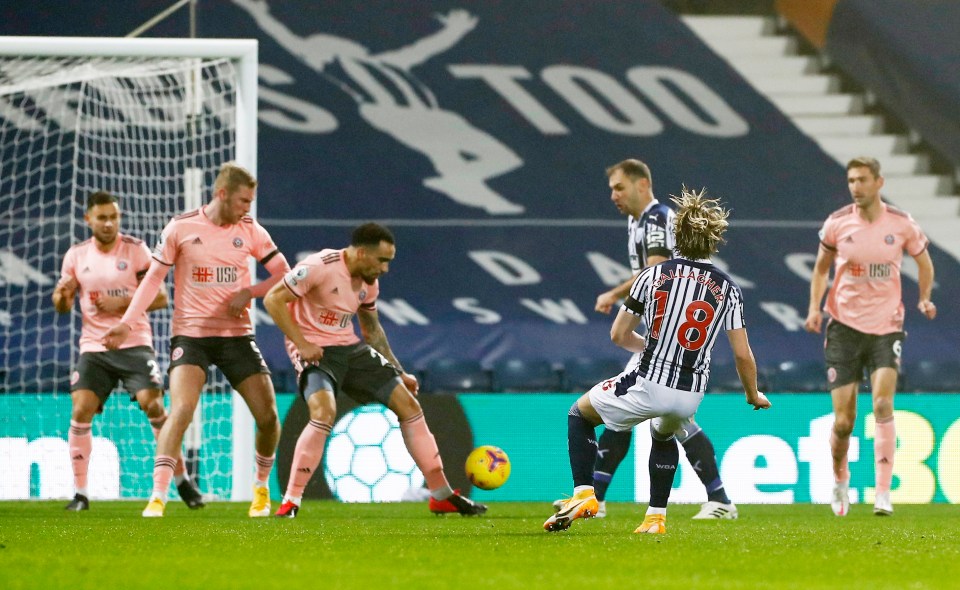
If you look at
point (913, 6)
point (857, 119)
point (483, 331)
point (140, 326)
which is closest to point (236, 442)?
point (140, 326)

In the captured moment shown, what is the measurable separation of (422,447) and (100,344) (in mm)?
2242

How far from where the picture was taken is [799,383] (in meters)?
11.4

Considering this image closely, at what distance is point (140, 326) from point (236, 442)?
114 centimetres

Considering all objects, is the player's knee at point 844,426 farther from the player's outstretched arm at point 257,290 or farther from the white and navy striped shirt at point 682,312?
the player's outstretched arm at point 257,290

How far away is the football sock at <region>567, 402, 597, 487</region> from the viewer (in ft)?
18.4

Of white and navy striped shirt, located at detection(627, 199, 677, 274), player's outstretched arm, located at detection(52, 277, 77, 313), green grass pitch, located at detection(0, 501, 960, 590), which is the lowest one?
green grass pitch, located at detection(0, 501, 960, 590)

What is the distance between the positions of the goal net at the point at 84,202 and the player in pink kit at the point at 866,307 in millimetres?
3758

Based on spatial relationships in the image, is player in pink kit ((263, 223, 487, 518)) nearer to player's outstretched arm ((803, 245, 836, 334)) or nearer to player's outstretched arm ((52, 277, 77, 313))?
player's outstretched arm ((52, 277, 77, 313))

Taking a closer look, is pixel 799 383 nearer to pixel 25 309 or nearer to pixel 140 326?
pixel 140 326

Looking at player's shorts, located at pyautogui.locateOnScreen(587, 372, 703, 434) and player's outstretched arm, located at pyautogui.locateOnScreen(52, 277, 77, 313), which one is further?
player's outstretched arm, located at pyautogui.locateOnScreen(52, 277, 77, 313)

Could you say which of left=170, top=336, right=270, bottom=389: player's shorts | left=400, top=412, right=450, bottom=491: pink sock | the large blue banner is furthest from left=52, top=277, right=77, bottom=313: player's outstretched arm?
the large blue banner

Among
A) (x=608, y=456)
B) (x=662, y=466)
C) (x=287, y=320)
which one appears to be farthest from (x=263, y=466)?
(x=662, y=466)

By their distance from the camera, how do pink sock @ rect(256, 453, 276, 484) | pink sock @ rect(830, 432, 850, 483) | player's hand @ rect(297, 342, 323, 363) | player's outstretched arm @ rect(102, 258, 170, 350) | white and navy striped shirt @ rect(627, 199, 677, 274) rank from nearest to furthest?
player's hand @ rect(297, 342, 323, 363) < white and navy striped shirt @ rect(627, 199, 677, 274) < player's outstretched arm @ rect(102, 258, 170, 350) < pink sock @ rect(256, 453, 276, 484) < pink sock @ rect(830, 432, 850, 483)

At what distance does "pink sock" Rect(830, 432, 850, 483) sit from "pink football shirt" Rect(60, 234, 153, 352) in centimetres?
407
